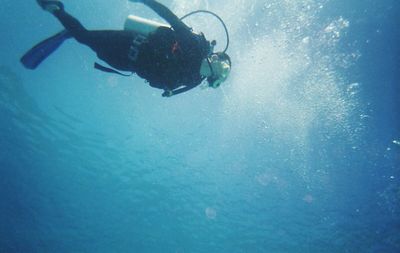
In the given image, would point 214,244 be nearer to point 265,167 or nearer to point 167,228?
point 167,228

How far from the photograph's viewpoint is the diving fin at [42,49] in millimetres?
4941

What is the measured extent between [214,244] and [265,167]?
14.6m

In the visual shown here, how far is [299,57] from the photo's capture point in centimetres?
1045

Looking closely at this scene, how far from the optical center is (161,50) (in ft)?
14.0

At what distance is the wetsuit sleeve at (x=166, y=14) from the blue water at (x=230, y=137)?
540cm

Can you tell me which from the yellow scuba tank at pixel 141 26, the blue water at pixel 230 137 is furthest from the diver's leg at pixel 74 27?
the blue water at pixel 230 137

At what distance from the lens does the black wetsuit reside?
423 centimetres

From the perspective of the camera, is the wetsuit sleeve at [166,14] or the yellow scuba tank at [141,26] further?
the yellow scuba tank at [141,26]

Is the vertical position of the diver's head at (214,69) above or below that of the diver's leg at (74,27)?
below

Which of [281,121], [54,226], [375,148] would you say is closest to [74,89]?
[281,121]

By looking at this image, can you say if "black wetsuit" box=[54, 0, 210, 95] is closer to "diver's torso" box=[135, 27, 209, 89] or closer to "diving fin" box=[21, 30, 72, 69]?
"diver's torso" box=[135, 27, 209, 89]

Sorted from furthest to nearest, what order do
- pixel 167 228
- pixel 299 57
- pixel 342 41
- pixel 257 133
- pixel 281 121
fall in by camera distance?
1. pixel 167 228
2. pixel 257 133
3. pixel 281 121
4. pixel 299 57
5. pixel 342 41

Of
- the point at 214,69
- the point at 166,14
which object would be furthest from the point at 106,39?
the point at 214,69

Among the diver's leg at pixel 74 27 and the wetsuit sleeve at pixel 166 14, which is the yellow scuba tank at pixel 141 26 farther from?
the diver's leg at pixel 74 27
